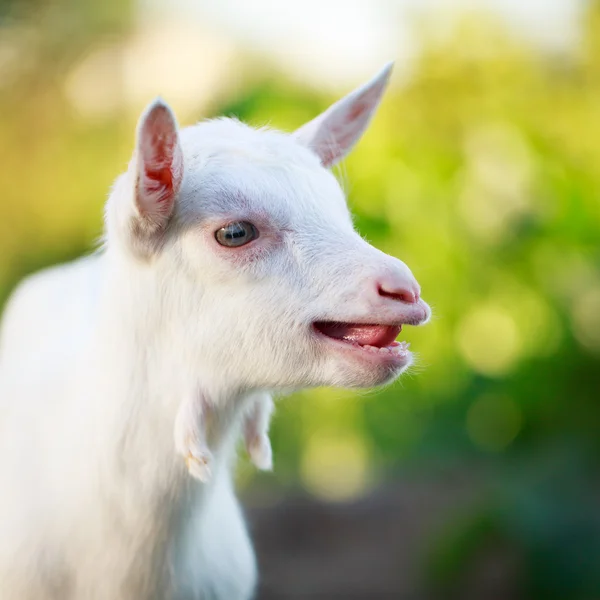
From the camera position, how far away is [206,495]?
140 centimetres

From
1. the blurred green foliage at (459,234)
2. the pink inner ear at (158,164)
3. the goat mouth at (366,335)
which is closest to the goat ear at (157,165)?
the pink inner ear at (158,164)

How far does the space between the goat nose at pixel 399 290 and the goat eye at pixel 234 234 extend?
0.20 metres

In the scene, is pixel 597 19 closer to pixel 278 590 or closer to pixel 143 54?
pixel 143 54

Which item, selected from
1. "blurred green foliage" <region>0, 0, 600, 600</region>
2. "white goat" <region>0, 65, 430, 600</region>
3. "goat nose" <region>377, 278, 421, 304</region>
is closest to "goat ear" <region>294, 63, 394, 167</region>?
"white goat" <region>0, 65, 430, 600</region>

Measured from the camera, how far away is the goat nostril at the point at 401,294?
1119 millimetres

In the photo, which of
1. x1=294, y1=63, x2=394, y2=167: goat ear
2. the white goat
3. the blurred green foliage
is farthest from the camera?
the blurred green foliage

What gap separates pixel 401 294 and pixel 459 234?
132 inches

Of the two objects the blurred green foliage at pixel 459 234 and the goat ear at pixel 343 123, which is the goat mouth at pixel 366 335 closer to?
the goat ear at pixel 343 123

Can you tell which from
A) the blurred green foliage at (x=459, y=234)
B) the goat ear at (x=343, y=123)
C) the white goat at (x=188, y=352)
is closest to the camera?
the white goat at (x=188, y=352)

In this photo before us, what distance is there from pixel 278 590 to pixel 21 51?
3.11 meters

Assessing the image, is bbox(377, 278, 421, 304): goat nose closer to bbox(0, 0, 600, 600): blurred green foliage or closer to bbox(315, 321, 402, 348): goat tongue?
bbox(315, 321, 402, 348): goat tongue

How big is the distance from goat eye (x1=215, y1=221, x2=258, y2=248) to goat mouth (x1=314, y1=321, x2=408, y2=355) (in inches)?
6.2

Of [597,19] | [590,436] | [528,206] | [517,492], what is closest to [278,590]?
[517,492]

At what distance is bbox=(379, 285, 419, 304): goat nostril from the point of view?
1.12 m
